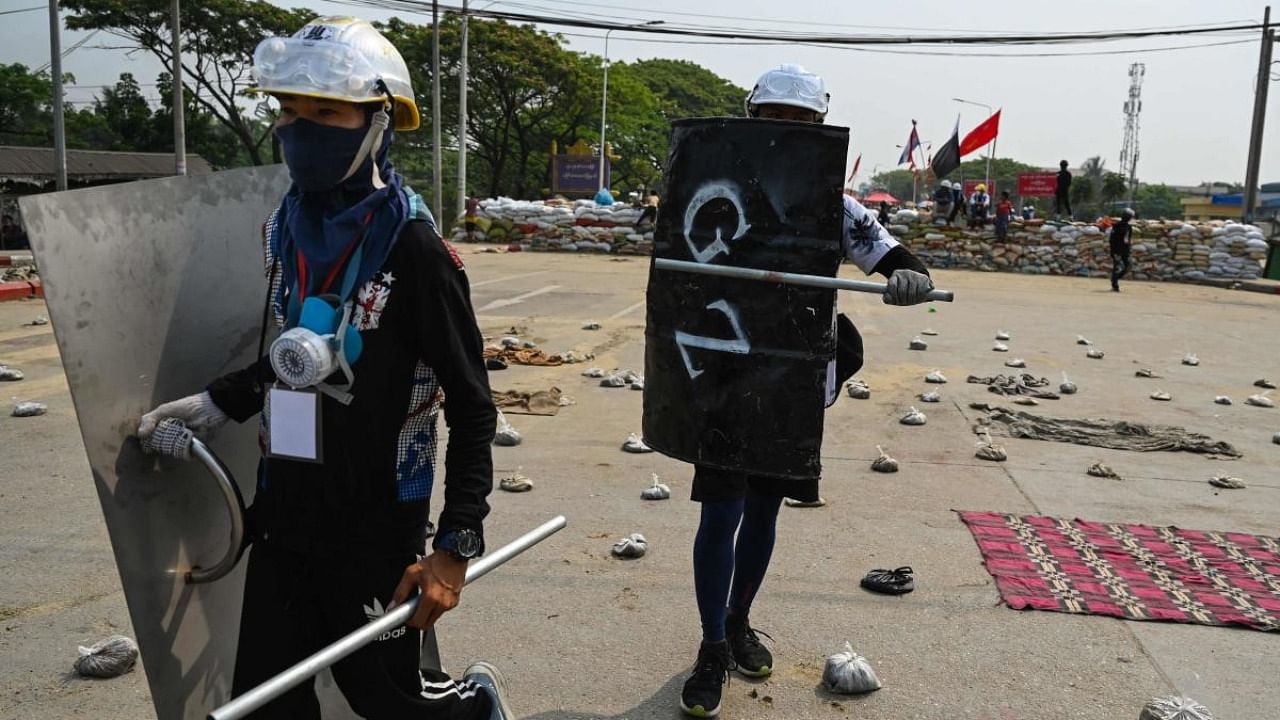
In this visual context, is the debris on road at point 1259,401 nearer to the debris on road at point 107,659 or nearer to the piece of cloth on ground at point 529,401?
the piece of cloth on ground at point 529,401

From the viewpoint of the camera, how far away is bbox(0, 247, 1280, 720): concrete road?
3234 mm

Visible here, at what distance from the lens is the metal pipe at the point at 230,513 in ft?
6.92

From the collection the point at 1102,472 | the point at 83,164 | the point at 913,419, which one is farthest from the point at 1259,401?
the point at 83,164

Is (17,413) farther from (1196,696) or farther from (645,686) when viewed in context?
(1196,696)

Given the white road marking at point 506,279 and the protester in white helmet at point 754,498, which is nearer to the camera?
the protester in white helmet at point 754,498

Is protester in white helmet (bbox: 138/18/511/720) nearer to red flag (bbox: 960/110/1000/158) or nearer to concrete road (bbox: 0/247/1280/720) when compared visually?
concrete road (bbox: 0/247/1280/720)

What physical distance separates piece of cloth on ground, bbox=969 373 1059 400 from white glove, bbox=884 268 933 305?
5.62 metres

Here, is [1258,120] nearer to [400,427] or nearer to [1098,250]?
[1098,250]

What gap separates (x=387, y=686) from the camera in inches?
85.0

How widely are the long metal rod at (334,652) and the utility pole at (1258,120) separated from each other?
99.7ft

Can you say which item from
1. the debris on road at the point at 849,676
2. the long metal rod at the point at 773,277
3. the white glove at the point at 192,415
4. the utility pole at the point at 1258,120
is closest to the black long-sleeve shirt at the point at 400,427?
the white glove at the point at 192,415

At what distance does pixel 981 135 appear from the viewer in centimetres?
2867

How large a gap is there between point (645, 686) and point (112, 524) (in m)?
1.73

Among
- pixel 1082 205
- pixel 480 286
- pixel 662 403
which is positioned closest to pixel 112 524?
pixel 662 403
